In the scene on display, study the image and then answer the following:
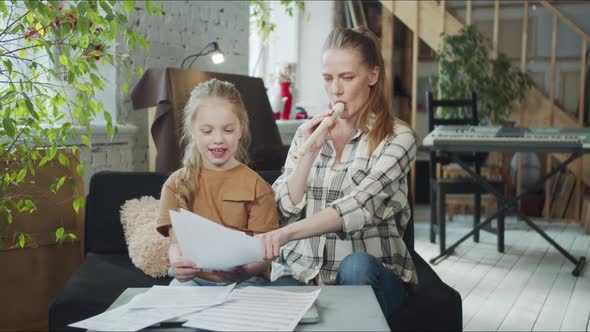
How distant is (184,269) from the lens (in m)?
1.34

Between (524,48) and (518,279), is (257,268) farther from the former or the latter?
(524,48)

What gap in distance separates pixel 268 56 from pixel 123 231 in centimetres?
378

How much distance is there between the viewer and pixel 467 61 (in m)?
5.23

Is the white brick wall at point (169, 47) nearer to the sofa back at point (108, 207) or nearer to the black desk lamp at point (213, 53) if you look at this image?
the black desk lamp at point (213, 53)

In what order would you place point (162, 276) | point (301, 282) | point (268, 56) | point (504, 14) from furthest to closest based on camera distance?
point (504, 14) < point (268, 56) < point (162, 276) < point (301, 282)

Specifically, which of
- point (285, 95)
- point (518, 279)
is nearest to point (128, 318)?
point (518, 279)

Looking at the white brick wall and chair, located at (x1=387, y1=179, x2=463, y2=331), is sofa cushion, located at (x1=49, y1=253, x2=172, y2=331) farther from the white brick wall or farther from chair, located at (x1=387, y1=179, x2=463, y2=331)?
the white brick wall

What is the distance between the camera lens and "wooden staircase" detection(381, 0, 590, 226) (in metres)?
5.34

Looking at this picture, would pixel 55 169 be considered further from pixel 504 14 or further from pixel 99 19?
pixel 504 14

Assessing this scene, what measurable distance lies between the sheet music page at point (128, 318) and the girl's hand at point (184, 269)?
0.22m

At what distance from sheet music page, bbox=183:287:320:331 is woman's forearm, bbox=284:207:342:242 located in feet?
0.76

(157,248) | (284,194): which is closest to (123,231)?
(157,248)

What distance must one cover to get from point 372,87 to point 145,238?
843 mm

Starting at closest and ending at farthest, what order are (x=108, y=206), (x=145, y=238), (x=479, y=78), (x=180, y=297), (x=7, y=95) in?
(x=180, y=297)
(x=7, y=95)
(x=145, y=238)
(x=108, y=206)
(x=479, y=78)
